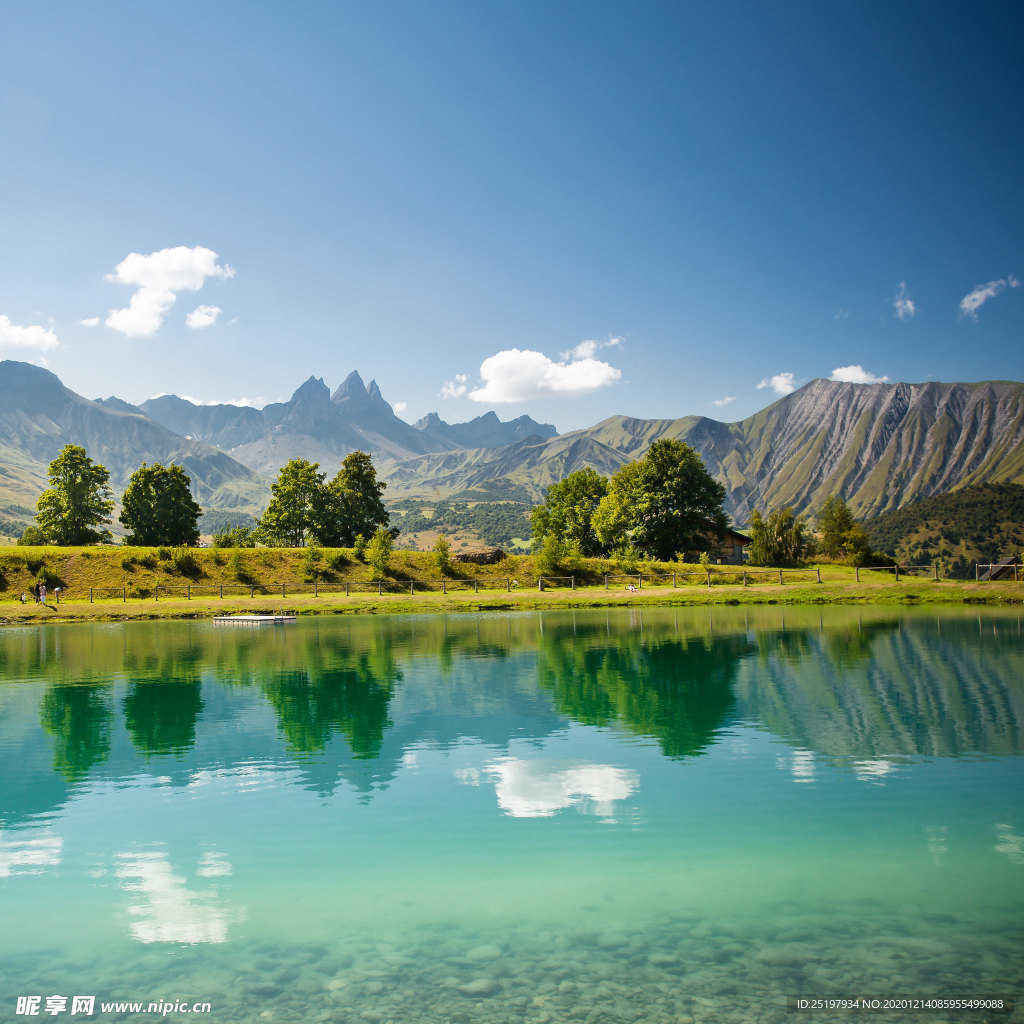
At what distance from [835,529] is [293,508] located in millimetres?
81895

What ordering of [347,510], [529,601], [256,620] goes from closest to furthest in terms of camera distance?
[256,620] → [529,601] → [347,510]

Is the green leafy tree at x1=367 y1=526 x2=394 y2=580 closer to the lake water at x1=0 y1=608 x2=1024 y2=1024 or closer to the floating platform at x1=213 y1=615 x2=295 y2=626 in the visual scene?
the floating platform at x1=213 y1=615 x2=295 y2=626

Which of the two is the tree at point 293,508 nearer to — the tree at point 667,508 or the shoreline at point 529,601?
the shoreline at point 529,601

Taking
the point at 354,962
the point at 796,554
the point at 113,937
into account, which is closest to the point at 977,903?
the point at 354,962

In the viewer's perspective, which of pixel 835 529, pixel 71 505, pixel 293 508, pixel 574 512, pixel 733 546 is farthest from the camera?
pixel 733 546

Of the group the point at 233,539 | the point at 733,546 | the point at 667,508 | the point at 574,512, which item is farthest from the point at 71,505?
the point at 733,546

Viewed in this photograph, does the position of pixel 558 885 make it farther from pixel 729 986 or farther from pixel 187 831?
pixel 187 831

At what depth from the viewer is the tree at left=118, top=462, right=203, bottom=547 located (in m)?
96.0

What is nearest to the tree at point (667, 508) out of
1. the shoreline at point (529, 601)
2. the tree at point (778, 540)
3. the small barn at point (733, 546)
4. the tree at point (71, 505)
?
the tree at point (778, 540)

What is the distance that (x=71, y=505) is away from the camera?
92.3 meters

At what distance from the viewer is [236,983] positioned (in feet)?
26.0

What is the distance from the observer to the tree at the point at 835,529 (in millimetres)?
102625

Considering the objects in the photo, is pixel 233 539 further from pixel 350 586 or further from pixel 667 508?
pixel 667 508

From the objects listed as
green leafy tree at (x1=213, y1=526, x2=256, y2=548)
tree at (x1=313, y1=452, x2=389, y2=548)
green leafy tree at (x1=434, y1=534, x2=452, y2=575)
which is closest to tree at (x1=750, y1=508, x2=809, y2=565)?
green leafy tree at (x1=434, y1=534, x2=452, y2=575)
